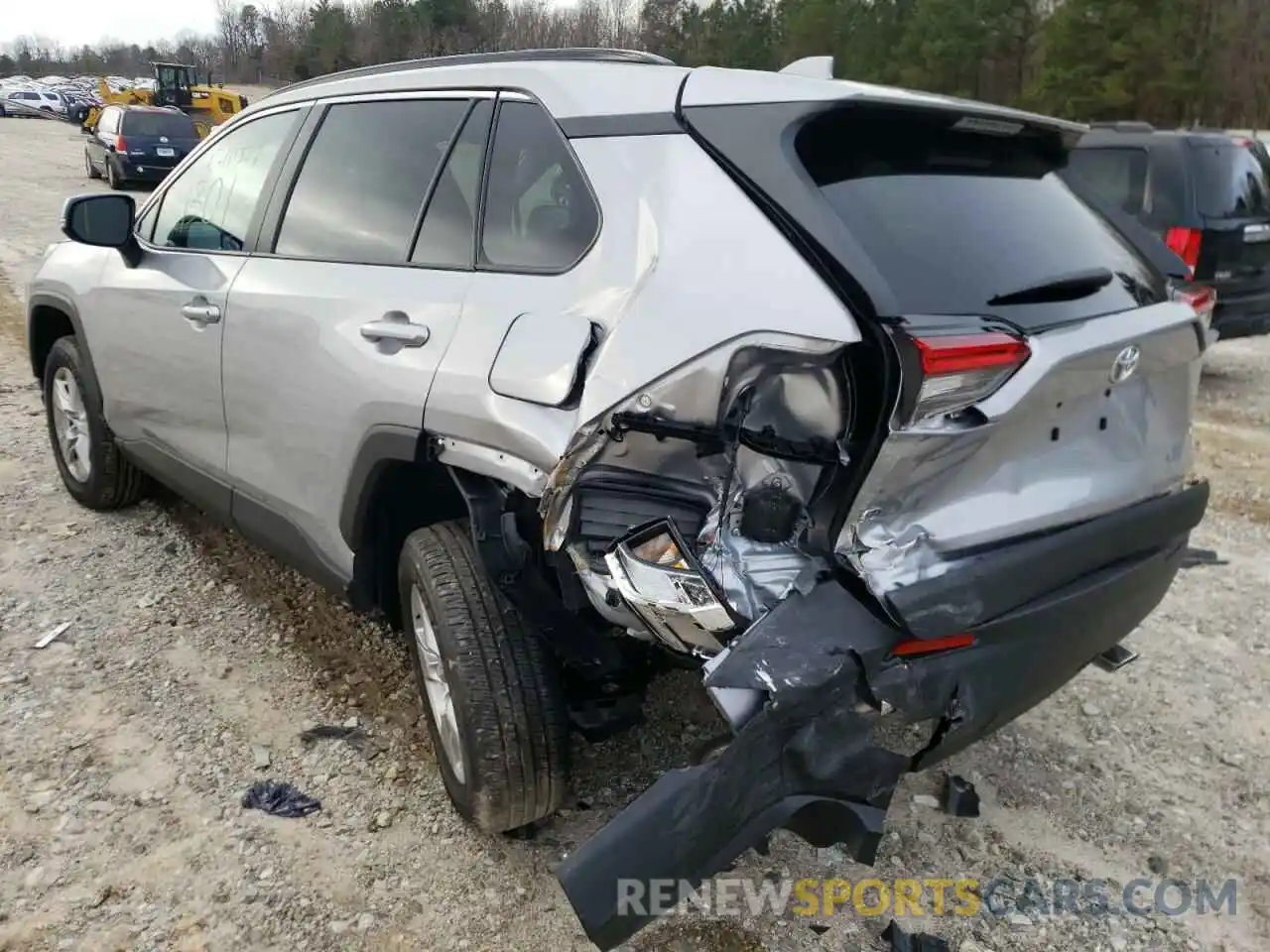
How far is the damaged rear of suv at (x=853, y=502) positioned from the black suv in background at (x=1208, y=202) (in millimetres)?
6141

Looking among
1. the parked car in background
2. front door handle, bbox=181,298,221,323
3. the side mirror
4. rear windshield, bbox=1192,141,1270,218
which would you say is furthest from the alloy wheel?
the parked car in background

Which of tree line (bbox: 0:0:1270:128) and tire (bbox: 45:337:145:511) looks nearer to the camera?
tire (bbox: 45:337:145:511)

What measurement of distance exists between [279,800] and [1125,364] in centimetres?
244

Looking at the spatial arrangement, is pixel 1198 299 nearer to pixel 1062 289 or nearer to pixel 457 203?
pixel 1062 289

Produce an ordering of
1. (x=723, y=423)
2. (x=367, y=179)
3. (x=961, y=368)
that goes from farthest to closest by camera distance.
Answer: (x=367, y=179) → (x=723, y=423) → (x=961, y=368)

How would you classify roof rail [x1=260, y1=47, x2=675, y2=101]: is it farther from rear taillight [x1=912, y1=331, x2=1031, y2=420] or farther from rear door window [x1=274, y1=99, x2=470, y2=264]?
rear taillight [x1=912, y1=331, x2=1031, y2=420]

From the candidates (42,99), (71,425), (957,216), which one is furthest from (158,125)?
(42,99)

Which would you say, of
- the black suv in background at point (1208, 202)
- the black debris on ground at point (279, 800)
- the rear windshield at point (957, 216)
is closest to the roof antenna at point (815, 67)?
the rear windshield at point (957, 216)

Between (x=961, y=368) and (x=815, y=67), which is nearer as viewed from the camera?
(x=961, y=368)

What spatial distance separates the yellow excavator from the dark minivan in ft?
21.5

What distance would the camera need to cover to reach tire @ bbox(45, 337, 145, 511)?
433 centimetres

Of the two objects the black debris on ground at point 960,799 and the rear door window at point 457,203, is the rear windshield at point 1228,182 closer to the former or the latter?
the black debris on ground at point 960,799

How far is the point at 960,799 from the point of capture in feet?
9.21

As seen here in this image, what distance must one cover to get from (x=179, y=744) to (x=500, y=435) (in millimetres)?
1605
